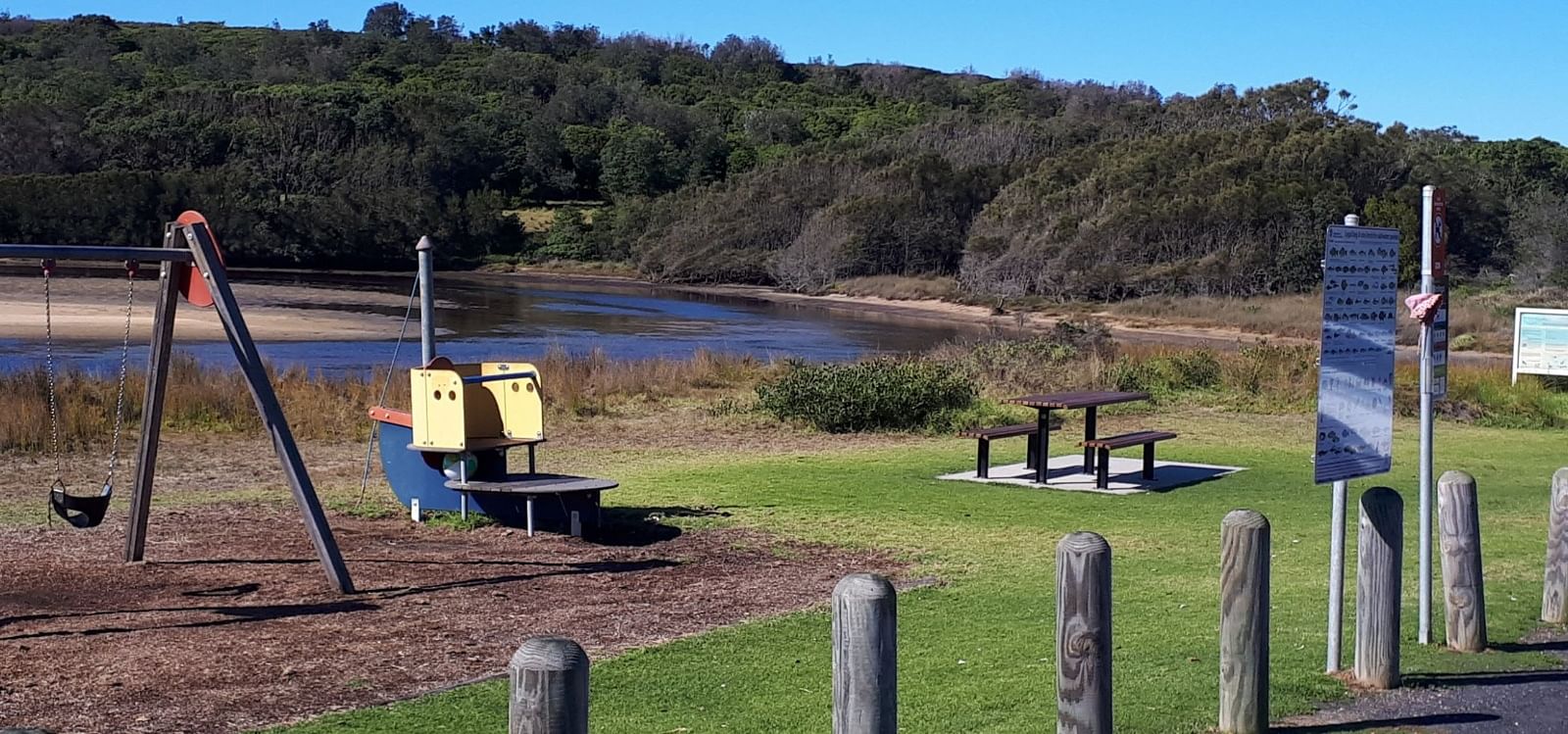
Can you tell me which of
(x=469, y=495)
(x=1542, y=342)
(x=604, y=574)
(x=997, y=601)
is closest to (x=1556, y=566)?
(x=997, y=601)

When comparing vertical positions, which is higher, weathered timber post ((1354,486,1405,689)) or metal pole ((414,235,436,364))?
metal pole ((414,235,436,364))

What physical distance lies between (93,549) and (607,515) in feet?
11.4

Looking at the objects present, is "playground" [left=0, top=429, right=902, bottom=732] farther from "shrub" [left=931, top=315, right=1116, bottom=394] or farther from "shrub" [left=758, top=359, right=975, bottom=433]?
"shrub" [left=931, top=315, right=1116, bottom=394]

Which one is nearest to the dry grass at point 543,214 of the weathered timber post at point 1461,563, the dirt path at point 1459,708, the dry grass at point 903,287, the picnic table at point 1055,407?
the dry grass at point 903,287

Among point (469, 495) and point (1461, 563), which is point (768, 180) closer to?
point (469, 495)

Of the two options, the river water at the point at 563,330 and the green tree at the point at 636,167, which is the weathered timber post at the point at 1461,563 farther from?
the green tree at the point at 636,167

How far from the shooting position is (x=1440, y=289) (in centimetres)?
662

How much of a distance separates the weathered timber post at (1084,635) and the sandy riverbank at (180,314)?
37.8m

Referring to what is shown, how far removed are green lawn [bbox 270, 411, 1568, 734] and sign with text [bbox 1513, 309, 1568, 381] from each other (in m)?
6.34

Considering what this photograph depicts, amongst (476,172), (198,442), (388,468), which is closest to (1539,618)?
(388,468)

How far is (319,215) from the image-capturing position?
95125 millimetres

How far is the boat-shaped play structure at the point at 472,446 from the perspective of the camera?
11008mm

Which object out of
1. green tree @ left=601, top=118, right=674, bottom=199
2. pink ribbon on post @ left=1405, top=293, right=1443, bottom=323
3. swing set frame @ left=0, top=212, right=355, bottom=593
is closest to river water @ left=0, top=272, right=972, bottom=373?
swing set frame @ left=0, top=212, right=355, bottom=593

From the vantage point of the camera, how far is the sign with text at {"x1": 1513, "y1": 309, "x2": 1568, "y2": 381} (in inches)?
858
